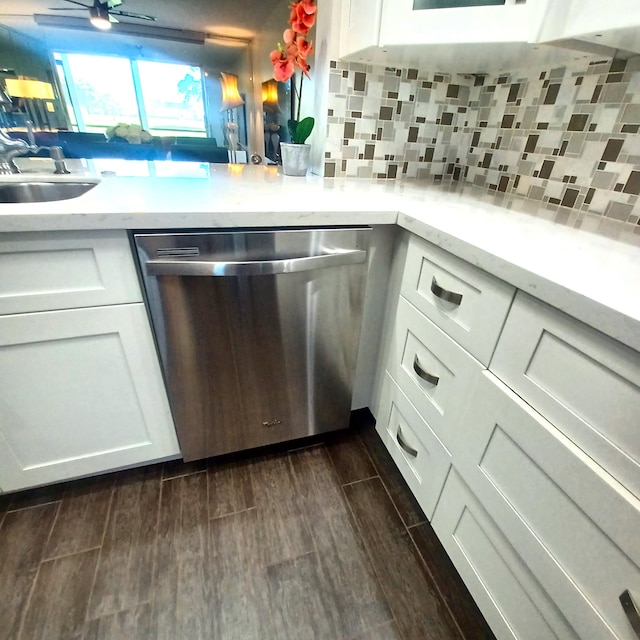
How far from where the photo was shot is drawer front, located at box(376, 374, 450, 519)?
0.86 meters

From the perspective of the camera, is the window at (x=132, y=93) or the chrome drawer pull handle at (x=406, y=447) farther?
the window at (x=132, y=93)

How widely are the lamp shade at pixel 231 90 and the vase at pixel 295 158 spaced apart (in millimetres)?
3155

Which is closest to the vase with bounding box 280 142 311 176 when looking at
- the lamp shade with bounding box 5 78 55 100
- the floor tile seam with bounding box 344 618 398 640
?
the lamp shade with bounding box 5 78 55 100

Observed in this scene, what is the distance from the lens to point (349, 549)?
95cm

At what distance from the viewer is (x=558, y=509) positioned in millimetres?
516

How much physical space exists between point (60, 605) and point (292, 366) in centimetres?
82

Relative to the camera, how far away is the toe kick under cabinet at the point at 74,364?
2.36 feet

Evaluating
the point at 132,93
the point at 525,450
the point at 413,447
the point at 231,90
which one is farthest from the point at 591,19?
the point at 132,93

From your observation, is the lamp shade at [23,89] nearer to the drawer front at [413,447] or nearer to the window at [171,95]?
the drawer front at [413,447]

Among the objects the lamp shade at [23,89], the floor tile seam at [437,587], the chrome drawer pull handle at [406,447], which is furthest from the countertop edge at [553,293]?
the lamp shade at [23,89]

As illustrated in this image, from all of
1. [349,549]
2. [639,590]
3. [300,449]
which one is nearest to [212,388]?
[300,449]

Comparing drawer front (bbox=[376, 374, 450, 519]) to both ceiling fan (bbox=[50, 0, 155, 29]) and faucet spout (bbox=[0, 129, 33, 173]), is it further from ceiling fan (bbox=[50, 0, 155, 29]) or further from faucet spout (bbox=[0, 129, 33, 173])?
ceiling fan (bbox=[50, 0, 155, 29])

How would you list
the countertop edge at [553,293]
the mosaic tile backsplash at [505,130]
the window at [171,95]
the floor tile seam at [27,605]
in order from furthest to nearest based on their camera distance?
the window at [171,95], the mosaic tile backsplash at [505,130], the floor tile seam at [27,605], the countertop edge at [553,293]

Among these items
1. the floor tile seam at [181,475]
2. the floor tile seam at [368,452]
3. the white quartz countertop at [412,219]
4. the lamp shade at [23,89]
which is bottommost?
the floor tile seam at [181,475]
